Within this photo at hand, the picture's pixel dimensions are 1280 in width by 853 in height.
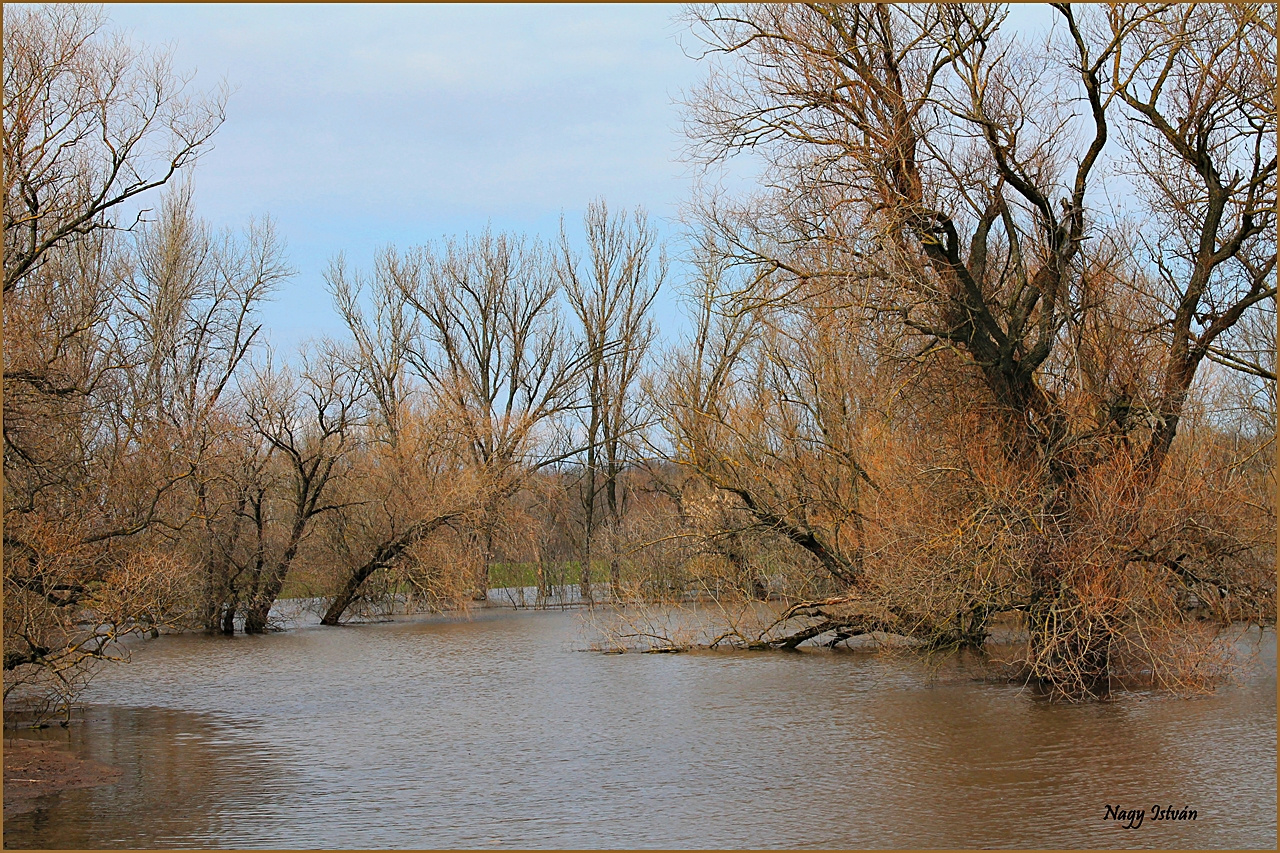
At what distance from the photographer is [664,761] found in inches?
473

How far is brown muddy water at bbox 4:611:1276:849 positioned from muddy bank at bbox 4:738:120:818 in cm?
25

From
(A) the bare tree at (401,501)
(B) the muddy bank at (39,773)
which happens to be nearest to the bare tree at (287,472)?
(A) the bare tree at (401,501)

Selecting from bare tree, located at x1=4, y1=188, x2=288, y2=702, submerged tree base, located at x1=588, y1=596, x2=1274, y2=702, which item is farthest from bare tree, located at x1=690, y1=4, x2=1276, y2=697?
bare tree, located at x1=4, y1=188, x2=288, y2=702

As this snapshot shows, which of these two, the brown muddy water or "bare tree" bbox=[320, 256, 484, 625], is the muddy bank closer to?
the brown muddy water

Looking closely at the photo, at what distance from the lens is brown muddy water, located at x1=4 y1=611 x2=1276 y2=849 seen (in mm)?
9211

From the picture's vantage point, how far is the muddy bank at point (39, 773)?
10822 mm

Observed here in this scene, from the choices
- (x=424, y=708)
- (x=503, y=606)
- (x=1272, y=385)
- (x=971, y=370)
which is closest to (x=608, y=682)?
(x=424, y=708)

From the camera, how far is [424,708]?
624 inches

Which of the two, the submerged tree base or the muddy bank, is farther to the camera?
the submerged tree base

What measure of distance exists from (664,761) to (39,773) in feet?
21.4
